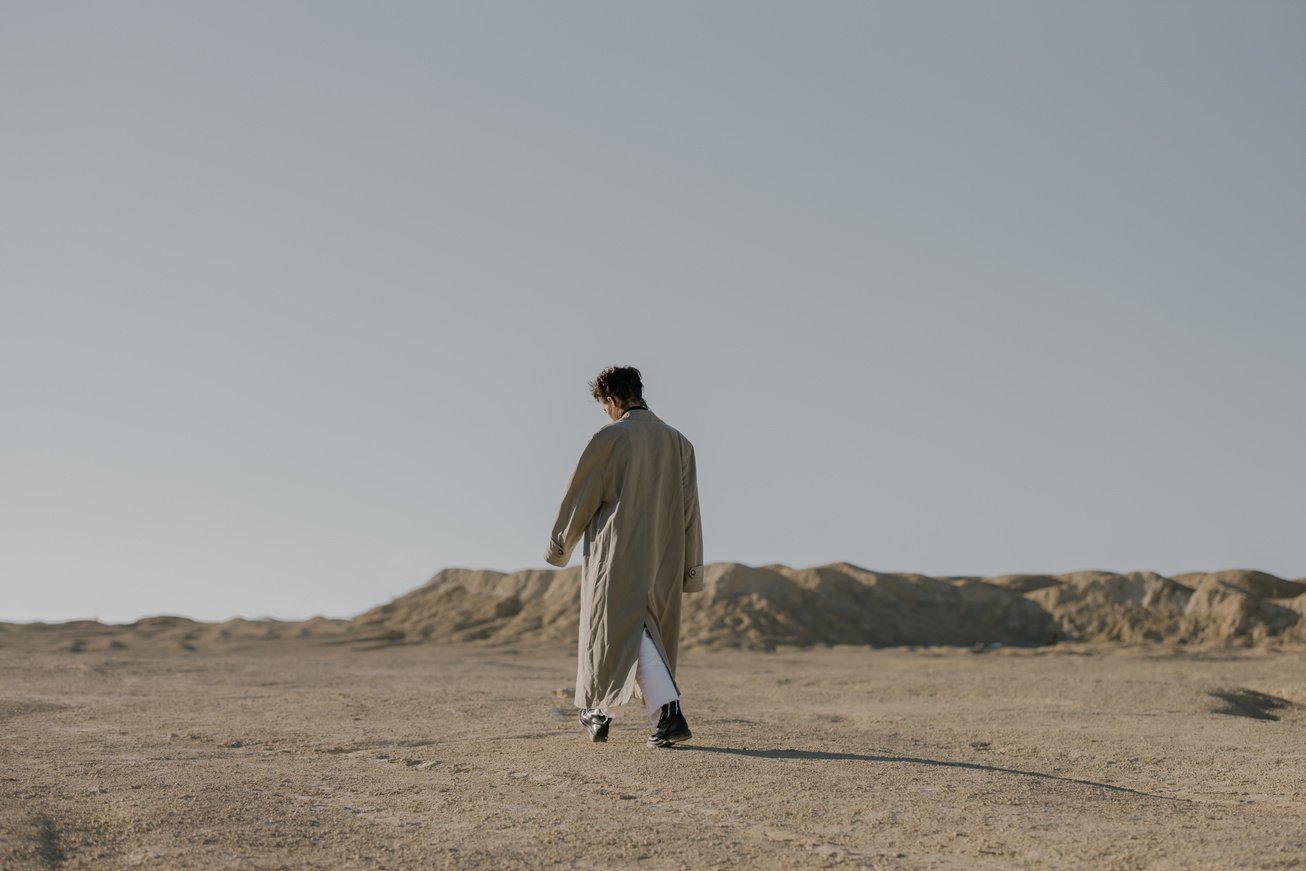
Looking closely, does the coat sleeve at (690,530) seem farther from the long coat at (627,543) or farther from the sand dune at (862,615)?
the sand dune at (862,615)

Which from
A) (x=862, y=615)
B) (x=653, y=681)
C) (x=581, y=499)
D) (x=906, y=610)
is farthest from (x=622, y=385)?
(x=906, y=610)

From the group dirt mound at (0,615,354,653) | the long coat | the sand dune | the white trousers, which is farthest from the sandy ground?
the sand dune

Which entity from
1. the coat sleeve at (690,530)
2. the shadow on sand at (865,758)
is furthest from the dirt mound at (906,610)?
the shadow on sand at (865,758)

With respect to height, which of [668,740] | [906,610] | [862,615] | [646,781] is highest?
[906,610]

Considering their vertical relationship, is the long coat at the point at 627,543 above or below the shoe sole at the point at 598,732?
above

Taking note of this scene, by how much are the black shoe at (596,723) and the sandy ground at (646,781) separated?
0.10m

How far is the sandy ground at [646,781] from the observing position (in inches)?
167

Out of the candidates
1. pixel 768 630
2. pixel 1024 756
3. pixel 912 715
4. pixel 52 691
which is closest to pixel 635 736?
pixel 1024 756

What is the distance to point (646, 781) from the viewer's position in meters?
5.46

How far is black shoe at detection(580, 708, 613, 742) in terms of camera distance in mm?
6590

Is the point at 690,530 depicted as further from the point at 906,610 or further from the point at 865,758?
→ the point at 906,610

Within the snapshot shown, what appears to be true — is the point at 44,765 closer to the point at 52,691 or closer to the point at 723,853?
the point at 723,853

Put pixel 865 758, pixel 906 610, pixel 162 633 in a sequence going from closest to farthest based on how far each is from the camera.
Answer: pixel 865 758, pixel 162 633, pixel 906 610

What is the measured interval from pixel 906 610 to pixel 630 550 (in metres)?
20.1
